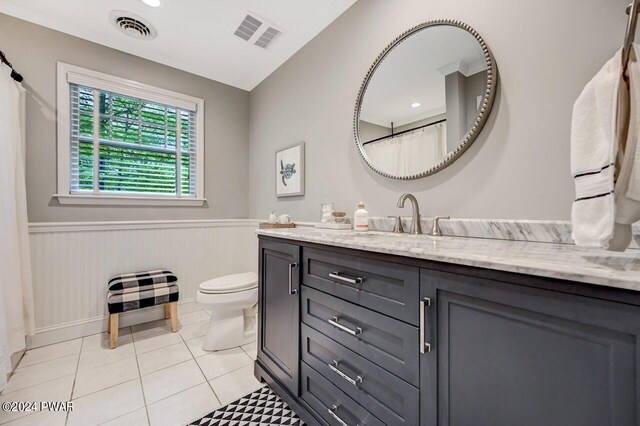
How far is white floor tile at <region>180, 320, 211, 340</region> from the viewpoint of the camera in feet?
7.54

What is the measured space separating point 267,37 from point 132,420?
9.32 feet

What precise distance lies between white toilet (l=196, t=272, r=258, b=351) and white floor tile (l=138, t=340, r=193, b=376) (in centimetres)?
16

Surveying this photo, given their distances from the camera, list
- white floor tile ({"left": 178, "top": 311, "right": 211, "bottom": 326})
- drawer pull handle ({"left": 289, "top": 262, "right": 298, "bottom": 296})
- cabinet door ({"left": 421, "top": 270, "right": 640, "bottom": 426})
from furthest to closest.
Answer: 1. white floor tile ({"left": 178, "top": 311, "right": 211, "bottom": 326})
2. drawer pull handle ({"left": 289, "top": 262, "right": 298, "bottom": 296})
3. cabinet door ({"left": 421, "top": 270, "right": 640, "bottom": 426})

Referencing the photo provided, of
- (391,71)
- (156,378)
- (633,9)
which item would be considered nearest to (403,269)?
(633,9)

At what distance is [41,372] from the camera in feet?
5.77

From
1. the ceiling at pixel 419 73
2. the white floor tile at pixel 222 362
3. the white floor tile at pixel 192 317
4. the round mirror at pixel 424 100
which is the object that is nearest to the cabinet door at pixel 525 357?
the round mirror at pixel 424 100

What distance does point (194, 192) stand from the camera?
288cm

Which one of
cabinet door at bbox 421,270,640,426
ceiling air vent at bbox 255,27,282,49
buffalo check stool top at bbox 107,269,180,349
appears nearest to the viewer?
cabinet door at bbox 421,270,640,426

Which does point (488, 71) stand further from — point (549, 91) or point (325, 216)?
point (325, 216)

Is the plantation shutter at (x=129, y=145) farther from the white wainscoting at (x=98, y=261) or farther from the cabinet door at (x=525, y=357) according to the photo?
the cabinet door at (x=525, y=357)

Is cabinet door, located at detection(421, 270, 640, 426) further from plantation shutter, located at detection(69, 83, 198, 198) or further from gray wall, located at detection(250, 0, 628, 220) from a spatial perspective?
plantation shutter, located at detection(69, 83, 198, 198)

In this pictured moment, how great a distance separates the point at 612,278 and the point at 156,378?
2220 millimetres

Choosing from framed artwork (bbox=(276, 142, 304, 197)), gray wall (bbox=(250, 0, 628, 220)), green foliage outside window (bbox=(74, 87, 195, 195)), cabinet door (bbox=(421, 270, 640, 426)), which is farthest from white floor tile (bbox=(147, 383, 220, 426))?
green foliage outside window (bbox=(74, 87, 195, 195))

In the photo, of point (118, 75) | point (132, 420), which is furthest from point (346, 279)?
point (118, 75)
